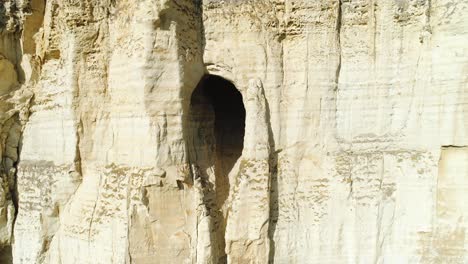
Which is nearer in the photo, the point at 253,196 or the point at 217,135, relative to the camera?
the point at 253,196

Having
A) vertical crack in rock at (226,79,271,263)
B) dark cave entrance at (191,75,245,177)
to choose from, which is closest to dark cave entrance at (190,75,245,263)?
dark cave entrance at (191,75,245,177)

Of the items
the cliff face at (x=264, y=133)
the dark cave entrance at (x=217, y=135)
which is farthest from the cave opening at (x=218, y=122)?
the cliff face at (x=264, y=133)

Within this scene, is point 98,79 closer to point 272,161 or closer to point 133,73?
point 133,73

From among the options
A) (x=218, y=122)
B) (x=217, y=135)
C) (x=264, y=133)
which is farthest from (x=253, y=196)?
(x=218, y=122)

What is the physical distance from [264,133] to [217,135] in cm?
165

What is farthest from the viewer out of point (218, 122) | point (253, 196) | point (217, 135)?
point (218, 122)

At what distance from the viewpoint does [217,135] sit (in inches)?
277

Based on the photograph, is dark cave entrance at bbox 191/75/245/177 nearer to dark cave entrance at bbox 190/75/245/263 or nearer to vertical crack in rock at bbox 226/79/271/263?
dark cave entrance at bbox 190/75/245/263

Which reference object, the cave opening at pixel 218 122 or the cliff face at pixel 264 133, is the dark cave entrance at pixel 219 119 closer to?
the cave opening at pixel 218 122

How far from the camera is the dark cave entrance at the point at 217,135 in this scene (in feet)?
19.6

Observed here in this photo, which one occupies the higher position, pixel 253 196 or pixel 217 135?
pixel 217 135

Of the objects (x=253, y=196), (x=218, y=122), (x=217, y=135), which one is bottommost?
(x=253, y=196)

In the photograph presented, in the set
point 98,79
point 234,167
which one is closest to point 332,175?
point 234,167

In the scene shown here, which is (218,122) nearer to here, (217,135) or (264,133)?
(217,135)
